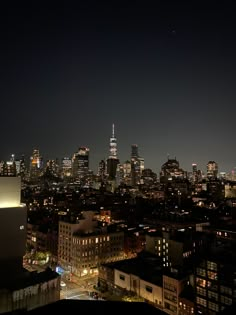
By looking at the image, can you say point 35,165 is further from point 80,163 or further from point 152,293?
point 152,293

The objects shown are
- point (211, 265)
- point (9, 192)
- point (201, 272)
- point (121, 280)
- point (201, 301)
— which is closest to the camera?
point (9, 192)

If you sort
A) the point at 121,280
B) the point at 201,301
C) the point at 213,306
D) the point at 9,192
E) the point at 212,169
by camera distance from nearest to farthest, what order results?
the point at 9,192 < the point at 213,306 < the point at 201,301 < the point at 121,280 < the point at 212,169

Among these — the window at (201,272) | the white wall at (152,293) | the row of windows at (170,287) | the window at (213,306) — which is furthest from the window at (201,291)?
the white wall at (152,293)

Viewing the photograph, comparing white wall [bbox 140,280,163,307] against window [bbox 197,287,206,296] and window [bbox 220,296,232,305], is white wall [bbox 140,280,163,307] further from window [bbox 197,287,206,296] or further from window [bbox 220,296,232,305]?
window [bbox 220,296,232,305]

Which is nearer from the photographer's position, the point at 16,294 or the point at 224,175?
the point at 16,294

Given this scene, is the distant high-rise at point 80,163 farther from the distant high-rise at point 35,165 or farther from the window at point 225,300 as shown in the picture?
the window at point 225,300

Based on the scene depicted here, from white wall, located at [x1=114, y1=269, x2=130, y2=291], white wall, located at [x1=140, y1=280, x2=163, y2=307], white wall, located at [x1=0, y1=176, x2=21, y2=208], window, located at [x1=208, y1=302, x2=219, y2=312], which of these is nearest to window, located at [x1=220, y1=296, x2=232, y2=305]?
window, located at [x1=208, y1=302, x2=219, y2=312]

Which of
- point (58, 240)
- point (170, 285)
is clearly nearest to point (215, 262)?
point (170, 285)

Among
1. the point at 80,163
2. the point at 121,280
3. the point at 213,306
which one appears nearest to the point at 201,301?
the point at 213,306

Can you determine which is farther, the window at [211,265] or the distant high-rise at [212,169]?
the distant high-rise at [212,169]

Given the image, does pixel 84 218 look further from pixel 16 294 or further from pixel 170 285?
pixel 16 294

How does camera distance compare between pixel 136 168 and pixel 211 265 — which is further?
pixel 136 168
